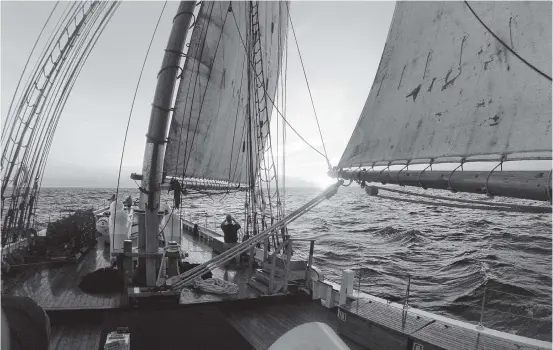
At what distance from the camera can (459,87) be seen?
122 inches

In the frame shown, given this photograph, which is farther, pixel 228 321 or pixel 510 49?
pixel 228 321

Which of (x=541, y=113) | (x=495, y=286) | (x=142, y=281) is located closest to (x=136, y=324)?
(x=142, y=281)

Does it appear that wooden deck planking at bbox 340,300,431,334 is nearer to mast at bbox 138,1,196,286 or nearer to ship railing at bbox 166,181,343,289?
ship railing at bbox 166,181,343,289

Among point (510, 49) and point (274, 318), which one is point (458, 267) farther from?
point (510, 49)

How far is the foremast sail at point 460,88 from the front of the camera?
2.56m

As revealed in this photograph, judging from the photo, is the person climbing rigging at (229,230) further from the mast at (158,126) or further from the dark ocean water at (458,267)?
the mast at (158,126)

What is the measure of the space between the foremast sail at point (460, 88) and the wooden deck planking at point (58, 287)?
6.28 m

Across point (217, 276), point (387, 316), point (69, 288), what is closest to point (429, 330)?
point (387, 316)

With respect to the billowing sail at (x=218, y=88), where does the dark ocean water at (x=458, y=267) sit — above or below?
below

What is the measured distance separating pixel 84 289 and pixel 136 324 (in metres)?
3.27

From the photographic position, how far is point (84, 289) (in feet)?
27.0

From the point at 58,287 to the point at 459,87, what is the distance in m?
9.13

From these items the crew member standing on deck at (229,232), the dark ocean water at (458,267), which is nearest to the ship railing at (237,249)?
the dark ocean water at (458,267)

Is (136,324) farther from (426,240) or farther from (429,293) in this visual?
(426,240)
